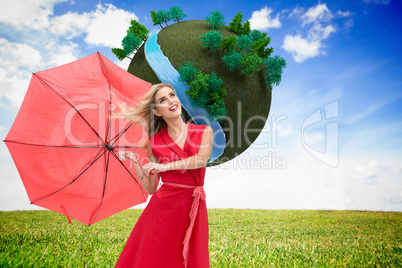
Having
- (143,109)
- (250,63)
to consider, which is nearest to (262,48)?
(250,63)

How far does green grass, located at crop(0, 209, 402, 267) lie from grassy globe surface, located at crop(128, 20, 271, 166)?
6.06 ft

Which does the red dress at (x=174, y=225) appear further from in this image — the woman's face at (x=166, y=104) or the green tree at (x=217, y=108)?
the green tree at (x=217, y=108)

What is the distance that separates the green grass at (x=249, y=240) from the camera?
15.0ft

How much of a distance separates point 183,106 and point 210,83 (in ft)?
1.50

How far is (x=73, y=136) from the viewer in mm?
3168

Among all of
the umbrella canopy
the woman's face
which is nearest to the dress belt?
the umbrella canopy

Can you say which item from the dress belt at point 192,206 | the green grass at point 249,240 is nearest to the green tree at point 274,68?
the dress belt at point 192,206

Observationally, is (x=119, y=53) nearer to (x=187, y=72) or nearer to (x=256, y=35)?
(x=187, y=72)

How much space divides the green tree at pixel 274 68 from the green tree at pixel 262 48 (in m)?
0.08

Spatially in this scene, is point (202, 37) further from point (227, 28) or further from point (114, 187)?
point (114, 187)

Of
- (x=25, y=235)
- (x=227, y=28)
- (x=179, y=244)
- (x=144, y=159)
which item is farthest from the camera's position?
(x=25, y=235)

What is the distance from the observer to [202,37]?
3.82 meters

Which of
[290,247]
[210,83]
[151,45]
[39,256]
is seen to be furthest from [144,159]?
[290,247]

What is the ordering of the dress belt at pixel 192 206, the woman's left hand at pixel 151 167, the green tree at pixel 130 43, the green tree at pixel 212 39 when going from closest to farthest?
the woman's left hand at pixel 151 167, the dress belt at pixel 192 206, the green tree at pixel 212 39, the green tree at pixel 130 43
